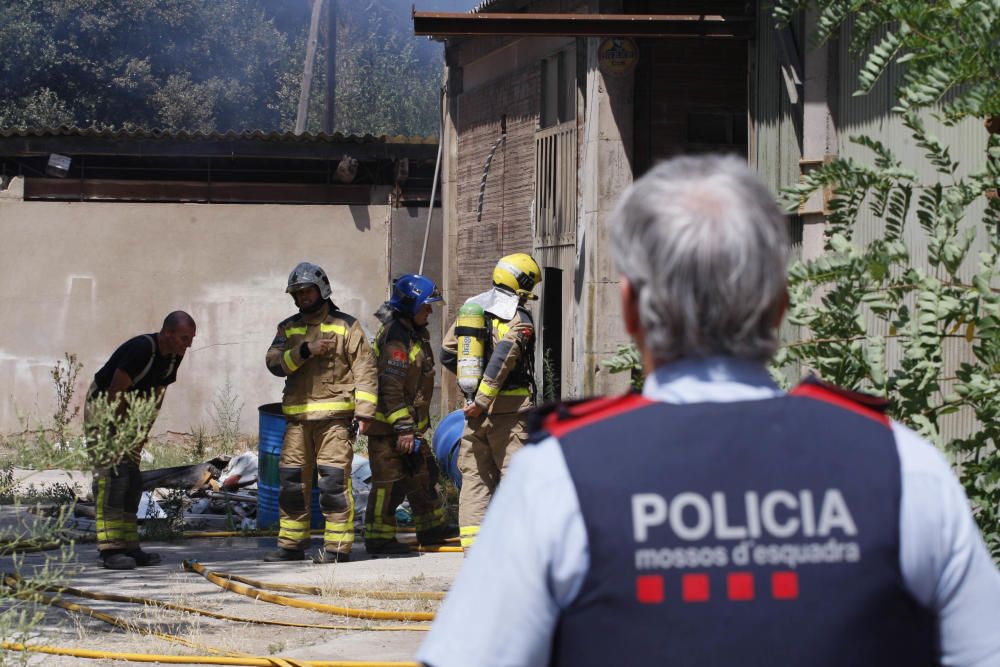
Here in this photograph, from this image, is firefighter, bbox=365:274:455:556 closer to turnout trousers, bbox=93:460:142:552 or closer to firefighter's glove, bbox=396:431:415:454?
firefighter's glove, bbox=396:431:415:454

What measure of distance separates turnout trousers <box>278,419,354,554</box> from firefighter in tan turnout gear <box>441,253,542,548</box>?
0.74 m

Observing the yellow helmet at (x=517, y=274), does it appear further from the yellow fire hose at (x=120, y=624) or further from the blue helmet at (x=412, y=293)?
the yellow fire hose at (x=120, y=624)

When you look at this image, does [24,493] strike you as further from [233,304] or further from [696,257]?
[696,257]

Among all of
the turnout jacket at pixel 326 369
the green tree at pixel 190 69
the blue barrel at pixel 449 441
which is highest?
the green tree at pixel 190 69

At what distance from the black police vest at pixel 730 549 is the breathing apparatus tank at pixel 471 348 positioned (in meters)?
6.77

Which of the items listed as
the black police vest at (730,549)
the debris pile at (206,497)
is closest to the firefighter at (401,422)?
the debris pile at (206,497)

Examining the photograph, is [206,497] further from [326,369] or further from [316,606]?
[316,606]

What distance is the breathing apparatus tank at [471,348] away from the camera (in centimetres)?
834

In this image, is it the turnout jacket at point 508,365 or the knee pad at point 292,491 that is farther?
the knee pad at point 292,491

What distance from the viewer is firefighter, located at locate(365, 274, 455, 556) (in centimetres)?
869

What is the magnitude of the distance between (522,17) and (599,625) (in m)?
7.06

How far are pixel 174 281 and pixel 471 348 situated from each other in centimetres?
789

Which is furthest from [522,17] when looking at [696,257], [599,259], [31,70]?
[31,70]

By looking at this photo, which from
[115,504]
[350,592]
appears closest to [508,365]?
[350,592]
